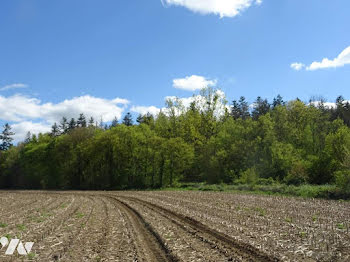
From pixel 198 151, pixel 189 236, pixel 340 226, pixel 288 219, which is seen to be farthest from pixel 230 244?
pixel 198 151

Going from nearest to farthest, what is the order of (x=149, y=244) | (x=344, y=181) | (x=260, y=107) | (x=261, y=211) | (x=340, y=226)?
(x=149, y=244)
(x=340, y=226)
(x=261, y=211)
(x=344, y=181)
(x=260, y=107)

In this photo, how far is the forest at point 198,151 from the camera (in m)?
44.9

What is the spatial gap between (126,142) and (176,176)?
1169 centimetres

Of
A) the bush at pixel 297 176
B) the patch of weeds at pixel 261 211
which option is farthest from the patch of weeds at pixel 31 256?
the bush at pixel 297 176

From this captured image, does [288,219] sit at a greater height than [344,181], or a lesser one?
lesser

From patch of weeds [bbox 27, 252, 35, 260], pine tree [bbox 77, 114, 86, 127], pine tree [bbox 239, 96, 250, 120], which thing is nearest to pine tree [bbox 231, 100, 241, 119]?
pine tree [bbox 239, 96, 250, 120]

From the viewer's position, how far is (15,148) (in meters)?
94.4

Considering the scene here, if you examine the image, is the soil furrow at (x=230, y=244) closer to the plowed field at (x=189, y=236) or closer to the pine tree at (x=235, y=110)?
the plowed field at (x=189, y=236)

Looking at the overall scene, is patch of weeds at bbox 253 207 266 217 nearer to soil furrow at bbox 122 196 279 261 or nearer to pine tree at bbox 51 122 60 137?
soil furrow at bbox 122 196 279 261

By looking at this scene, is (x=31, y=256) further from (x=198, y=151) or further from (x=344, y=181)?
(x=198, y=151)

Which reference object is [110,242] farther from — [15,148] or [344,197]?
[15,148]

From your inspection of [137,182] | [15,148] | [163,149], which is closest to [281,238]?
[163,149]

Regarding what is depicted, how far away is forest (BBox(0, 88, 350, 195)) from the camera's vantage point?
44906 mm

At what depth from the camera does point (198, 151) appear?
6097cm
